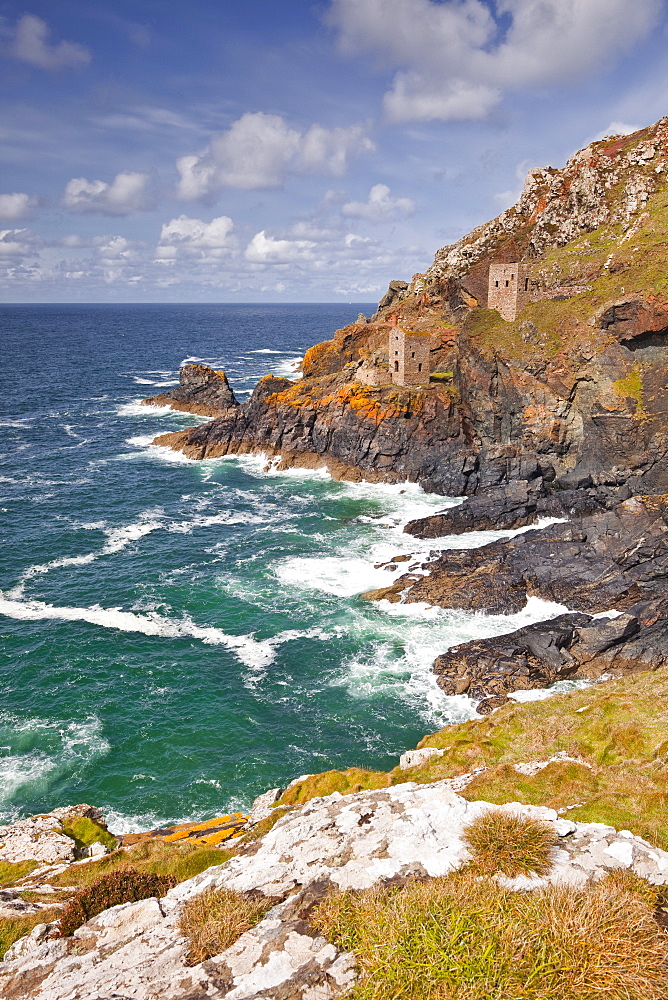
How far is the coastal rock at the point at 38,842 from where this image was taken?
16.7 m

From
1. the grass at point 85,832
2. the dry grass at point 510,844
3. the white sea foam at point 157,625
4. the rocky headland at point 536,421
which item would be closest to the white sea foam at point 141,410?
the rocky headland at point 536,421

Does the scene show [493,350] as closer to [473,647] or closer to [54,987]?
[473,647]

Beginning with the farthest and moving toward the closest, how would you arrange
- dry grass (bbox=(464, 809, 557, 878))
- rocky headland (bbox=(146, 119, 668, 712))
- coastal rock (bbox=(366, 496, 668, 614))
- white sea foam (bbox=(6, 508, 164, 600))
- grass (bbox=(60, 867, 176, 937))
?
1. white sea foam (bbox=(6, 508, 164, 600))
2. coastal rock (bbox=(366, 496, 668, 614))
3. rocky headland (bbox=(146, 119, 668, 712))
4. grass (bbox=(60, 867, 176, 937))
5. dry grass (bbox=(464, 809, 557, 878))

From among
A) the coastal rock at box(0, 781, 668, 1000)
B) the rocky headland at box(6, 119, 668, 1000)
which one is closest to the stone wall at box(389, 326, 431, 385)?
the rocky headland at box(6, 119, 668, 1000)

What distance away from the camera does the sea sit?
94.5 ft

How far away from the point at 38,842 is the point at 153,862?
562 centimetres

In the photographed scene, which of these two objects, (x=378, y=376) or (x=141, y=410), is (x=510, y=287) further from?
(x=141, y=410)

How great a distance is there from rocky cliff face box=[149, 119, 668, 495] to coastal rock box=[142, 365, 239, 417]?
14117mm

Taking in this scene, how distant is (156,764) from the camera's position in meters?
29.2

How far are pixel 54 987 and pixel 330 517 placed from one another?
5089 cm

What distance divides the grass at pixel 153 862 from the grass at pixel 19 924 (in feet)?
7.98

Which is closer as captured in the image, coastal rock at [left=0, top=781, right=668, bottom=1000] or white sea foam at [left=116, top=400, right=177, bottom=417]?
coastal rock at [left=0, top=781, right=668, bottom=1000]

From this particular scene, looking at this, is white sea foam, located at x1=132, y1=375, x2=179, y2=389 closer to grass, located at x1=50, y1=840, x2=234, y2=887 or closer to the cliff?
grass, located at x1=50, y1=840, x2=234, y2=887

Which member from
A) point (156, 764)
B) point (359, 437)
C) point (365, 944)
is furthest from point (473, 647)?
point (359, 437)
